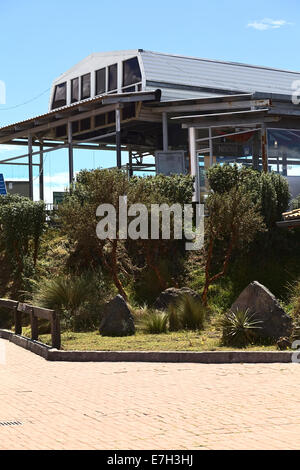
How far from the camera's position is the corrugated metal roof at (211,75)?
96.2 feet

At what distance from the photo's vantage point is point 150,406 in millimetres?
8352

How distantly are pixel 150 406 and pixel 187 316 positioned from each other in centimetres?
745

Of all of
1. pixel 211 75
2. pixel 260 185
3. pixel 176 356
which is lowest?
pixel 176 356

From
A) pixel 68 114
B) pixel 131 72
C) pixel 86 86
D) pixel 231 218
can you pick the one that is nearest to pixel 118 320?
pixel 231 218

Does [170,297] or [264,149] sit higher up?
[264,149]

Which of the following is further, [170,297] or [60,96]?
[60,96]

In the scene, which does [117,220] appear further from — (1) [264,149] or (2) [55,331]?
(1) [264,149]

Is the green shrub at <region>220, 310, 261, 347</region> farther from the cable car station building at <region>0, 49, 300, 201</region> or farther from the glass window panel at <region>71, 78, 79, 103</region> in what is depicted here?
the glass window panel at <region>71, 78, 79, 103</region>

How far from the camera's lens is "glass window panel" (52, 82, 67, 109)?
3412 cm

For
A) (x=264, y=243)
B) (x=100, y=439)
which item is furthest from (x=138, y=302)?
(x=100, y=439)

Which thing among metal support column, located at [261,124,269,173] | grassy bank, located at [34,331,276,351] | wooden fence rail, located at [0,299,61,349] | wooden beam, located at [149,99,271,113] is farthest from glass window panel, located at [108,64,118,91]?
grassy bank, located at [34,331,276,351]

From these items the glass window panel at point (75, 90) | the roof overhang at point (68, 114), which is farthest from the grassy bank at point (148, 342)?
the glass window panel at point (75, 90)

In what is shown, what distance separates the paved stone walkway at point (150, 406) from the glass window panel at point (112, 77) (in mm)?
20304

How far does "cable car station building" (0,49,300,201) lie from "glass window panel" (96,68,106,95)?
0.14 ft
